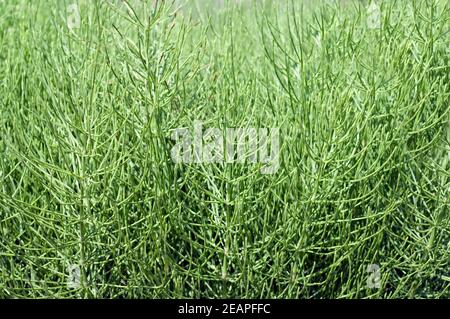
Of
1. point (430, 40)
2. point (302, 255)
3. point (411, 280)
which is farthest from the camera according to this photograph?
point (411, 280)

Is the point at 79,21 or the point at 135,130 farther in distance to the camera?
the point at 79,21

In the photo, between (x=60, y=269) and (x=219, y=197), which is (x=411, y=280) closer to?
(x=219, y=197)

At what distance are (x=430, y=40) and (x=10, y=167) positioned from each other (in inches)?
44.6

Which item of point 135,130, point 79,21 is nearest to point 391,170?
point 135,130

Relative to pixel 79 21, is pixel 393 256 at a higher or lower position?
lower

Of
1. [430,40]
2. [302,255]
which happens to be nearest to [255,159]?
[302,255]

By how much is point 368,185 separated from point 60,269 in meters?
0.85

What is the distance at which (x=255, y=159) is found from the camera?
172cm

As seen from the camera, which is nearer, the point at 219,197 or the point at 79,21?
the point at 219,197

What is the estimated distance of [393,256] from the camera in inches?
76.2

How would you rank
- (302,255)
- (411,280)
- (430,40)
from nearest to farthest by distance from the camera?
(430,40)
(302,255)
(411,280)
